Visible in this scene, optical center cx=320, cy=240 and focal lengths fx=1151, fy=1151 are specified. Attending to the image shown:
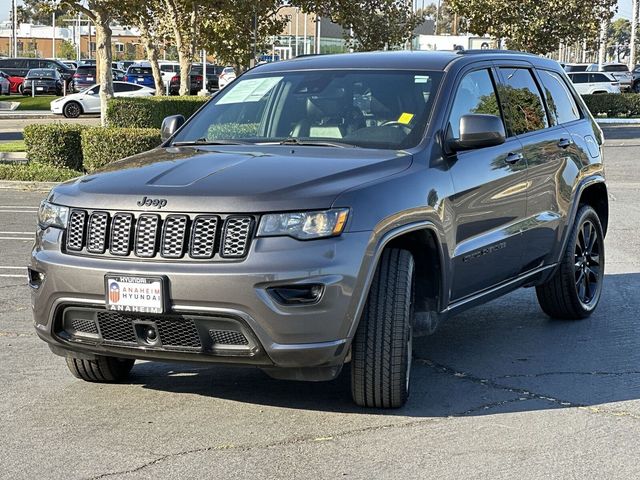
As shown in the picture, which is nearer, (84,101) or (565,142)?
(565,142)

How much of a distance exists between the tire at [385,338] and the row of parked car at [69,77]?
166 feet

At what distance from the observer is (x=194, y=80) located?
61531 millimetres

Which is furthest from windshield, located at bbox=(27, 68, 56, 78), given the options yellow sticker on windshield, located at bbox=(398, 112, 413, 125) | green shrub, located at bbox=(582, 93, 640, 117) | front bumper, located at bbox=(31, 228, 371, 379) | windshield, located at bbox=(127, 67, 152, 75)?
front bumper, located at bbox=(31, 228, 371, 379)

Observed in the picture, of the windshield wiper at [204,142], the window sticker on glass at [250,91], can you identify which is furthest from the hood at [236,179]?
the window sticker on glass at [250,91]

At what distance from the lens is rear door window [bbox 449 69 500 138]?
6727 millimetres

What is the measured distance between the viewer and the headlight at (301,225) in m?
5.26

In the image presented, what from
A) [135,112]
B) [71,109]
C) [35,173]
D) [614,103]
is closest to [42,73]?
[71,109]

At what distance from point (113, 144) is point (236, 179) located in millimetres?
14791

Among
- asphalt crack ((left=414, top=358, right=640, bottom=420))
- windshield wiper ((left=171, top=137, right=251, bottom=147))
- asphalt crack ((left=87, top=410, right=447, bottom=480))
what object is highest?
windshield wiper ((left=171, top=137, right=251, bottom=147))

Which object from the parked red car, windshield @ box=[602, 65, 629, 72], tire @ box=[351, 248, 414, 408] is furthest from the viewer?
windshield @ box=[602, 65, 629, 72]

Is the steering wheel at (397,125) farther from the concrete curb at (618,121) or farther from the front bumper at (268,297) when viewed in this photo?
the concrete curb at (618,121)

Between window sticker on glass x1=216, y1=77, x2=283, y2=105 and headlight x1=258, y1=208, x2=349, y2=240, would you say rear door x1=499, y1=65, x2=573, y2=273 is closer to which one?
window sticker on glass x1=216, y1=77, x2=283, y2=105

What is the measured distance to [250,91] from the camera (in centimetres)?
725

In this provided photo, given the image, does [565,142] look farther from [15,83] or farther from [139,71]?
[15,83]
